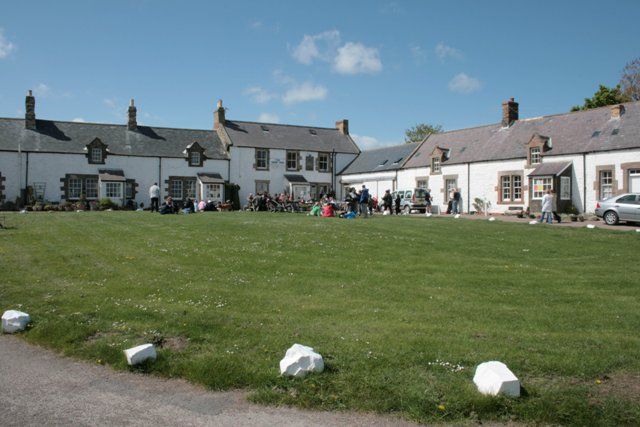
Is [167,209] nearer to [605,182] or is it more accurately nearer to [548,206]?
[548,206]

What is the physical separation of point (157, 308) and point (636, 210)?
23.1 meters

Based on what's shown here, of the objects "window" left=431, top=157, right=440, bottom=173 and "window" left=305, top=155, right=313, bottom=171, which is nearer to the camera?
"window" left=431, top=157, right=440, bottom=173

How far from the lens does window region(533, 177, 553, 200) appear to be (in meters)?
32.9

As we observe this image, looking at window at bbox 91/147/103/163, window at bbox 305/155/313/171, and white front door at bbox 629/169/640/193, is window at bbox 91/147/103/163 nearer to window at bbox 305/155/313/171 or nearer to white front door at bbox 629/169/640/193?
window at bbox 305/155/313/171

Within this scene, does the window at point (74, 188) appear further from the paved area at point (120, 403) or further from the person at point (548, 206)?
the paved area at point (120, 403)

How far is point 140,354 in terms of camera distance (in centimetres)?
634

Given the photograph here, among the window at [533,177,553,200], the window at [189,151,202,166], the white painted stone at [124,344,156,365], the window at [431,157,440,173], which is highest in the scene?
the window at [189,151,202,166]

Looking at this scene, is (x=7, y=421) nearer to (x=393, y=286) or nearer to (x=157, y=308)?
(x=157, y=308)

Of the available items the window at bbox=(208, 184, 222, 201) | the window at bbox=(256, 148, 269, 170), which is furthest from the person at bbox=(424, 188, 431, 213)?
the window at bbox=(208, 184, 222, 201)

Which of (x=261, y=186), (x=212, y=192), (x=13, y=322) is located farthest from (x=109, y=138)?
(x=13, y=322)

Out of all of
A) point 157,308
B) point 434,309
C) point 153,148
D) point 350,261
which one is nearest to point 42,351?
point 157,308

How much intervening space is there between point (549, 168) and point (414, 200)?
33.3 feet

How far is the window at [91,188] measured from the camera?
40.7 m

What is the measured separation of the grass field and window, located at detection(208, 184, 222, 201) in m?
28.2
